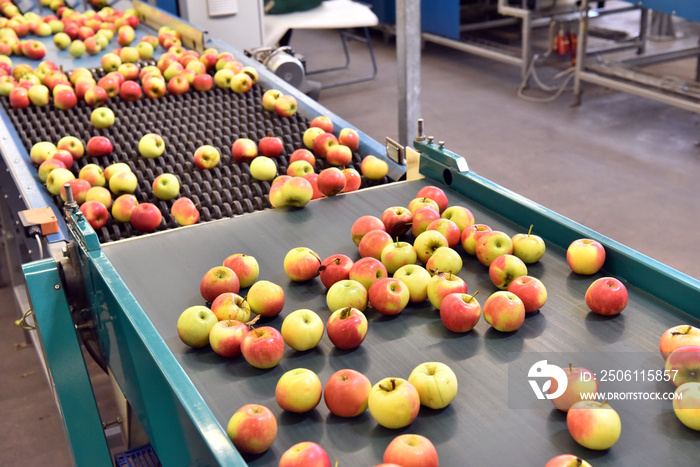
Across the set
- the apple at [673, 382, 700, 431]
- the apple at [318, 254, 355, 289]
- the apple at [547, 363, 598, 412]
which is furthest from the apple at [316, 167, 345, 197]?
the apple at [673, 382, 700, 431]

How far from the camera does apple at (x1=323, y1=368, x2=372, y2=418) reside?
3.92 feet

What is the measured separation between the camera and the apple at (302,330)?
4.53 feet

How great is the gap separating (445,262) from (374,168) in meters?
0.77

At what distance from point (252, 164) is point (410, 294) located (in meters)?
1.07

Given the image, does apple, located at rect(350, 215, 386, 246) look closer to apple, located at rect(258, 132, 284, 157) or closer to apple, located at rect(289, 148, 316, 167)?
apple, located at rect(289, 148, 316, 167)

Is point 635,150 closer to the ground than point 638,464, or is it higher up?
closer to the ground

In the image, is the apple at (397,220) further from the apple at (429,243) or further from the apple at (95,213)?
the apple at (95,213)

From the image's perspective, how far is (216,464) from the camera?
105 centimetres

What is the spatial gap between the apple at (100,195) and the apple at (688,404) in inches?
66.4

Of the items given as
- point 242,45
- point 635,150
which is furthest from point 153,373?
point 635,150

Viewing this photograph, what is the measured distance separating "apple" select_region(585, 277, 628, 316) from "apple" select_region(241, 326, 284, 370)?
638mm

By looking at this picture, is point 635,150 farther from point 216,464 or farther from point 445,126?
point 216,464

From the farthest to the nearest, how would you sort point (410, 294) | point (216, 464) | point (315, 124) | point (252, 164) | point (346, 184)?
point (315, 124) → point (252, 164) → point (346, 184) → point (410, 294) → point (216, 464)

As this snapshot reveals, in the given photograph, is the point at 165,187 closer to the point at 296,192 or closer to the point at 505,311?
the point at 296,192
